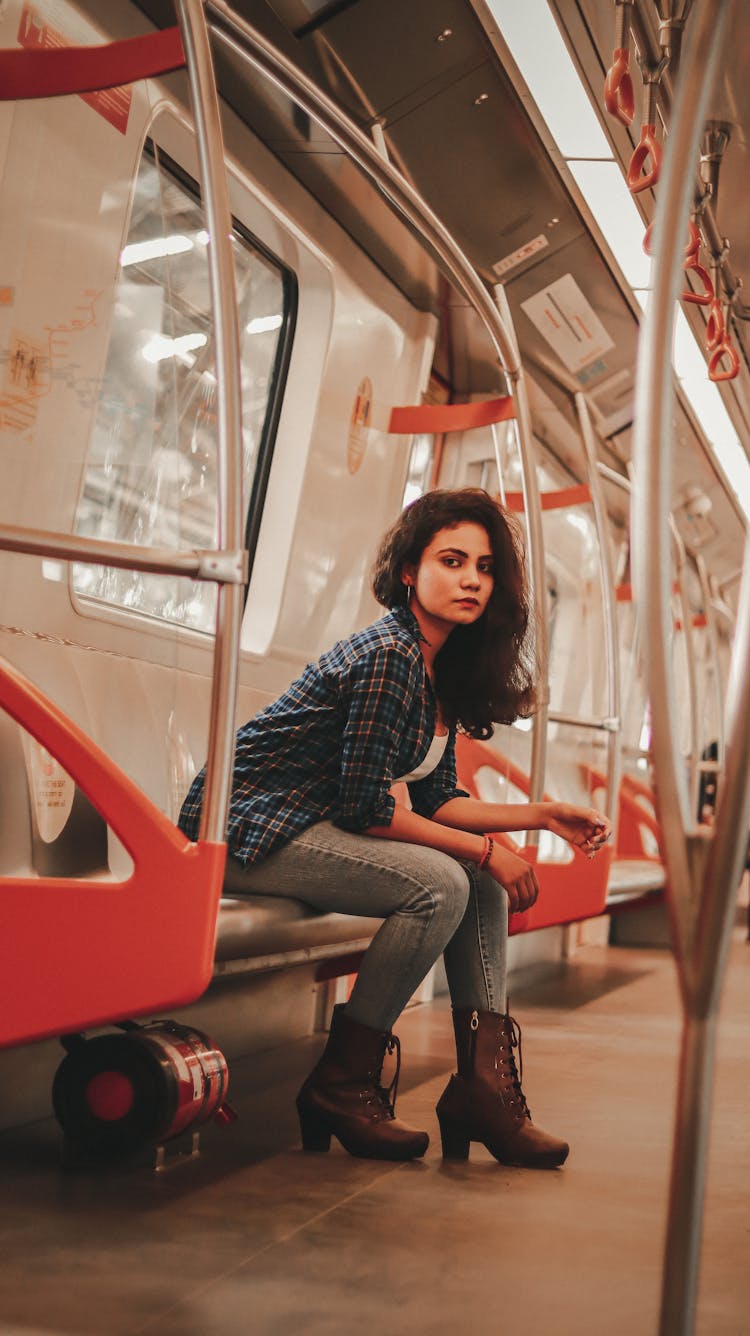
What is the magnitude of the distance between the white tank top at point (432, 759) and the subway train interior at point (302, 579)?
370 mm

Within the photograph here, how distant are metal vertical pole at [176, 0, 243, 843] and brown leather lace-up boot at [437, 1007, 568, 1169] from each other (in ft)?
2.80

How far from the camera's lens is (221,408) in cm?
231

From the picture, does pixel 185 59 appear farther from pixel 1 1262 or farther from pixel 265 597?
pixel 265 597

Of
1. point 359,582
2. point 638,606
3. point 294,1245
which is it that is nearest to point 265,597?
point 359,582

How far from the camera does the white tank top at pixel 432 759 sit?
3.04 metres

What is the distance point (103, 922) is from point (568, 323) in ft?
13.7

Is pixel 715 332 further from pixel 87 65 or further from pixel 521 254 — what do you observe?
pixel 87 65

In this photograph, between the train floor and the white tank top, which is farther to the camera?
the white tank top

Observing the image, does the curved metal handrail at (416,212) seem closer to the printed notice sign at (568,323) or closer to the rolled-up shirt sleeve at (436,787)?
the rolled-up shirt sleeve at (436,787)

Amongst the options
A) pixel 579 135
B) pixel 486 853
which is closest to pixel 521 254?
pixel 579 135

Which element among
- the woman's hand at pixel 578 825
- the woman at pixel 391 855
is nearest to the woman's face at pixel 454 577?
the woman at pixel 391 855

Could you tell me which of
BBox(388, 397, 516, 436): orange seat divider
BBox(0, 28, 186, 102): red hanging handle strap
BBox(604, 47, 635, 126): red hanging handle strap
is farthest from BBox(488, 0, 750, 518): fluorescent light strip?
BBox(0, 28, 186, 102): red hanging handle strap

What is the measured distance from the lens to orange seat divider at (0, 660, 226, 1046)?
7.13 feet

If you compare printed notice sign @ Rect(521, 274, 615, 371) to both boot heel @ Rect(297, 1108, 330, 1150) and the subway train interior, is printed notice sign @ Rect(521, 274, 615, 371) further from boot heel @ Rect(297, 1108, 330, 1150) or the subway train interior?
boot heel @ Rect(297, 1108, 330, 1150)
